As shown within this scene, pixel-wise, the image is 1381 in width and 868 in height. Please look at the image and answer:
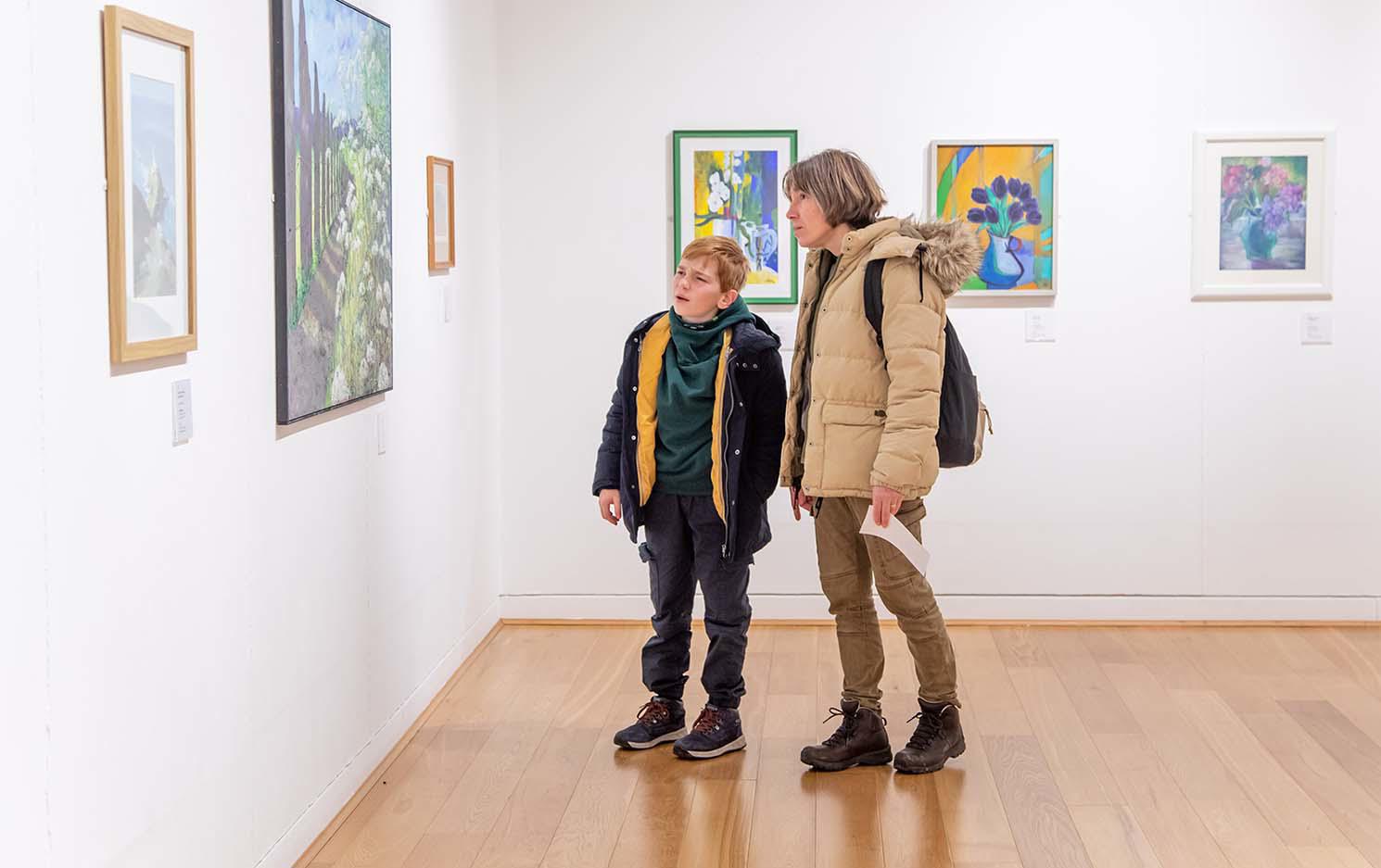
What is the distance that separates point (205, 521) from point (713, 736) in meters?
1.68

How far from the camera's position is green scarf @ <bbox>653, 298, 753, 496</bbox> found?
12.8ft

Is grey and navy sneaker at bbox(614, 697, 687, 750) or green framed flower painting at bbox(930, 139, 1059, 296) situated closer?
grey and navy sneaker at bbox(614, 697, 687, 750)

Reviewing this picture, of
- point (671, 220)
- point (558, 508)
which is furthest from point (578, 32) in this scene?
point (558, 508)

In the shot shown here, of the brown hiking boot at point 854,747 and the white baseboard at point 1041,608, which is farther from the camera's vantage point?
the white baseboard at point 1041,608

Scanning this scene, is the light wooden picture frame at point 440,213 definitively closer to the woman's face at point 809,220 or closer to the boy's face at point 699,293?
the boy's face at point 699,293

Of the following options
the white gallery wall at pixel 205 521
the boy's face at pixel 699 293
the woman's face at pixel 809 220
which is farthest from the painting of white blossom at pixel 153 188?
the woman's face at pixel 809 220

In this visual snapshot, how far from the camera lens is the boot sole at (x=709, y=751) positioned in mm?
3969

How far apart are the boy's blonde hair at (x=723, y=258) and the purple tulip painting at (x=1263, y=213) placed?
227cm

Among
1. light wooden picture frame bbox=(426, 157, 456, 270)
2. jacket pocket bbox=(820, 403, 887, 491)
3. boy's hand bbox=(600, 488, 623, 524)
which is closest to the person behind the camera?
jacket pocket bbox=(820, 403, 887, 491)

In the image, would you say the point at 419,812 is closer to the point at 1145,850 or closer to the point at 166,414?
the point at 166,414

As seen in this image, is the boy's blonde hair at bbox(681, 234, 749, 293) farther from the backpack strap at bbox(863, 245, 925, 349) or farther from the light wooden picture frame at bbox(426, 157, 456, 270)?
the light wooden picture frame at bbox(426, 157, 456, 270)

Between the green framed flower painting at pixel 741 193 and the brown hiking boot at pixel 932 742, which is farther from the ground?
the green framed flower painting at pixel 741 193

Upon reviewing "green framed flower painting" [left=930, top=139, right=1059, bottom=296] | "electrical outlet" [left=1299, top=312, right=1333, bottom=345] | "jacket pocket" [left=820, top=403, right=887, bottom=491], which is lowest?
"jacket pocket" [left=820, top=403, right=887, bottom=491]

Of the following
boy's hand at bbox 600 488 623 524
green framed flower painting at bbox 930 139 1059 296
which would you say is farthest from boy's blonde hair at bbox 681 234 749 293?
green framed flower painting at bbox 930 139 1059 296
